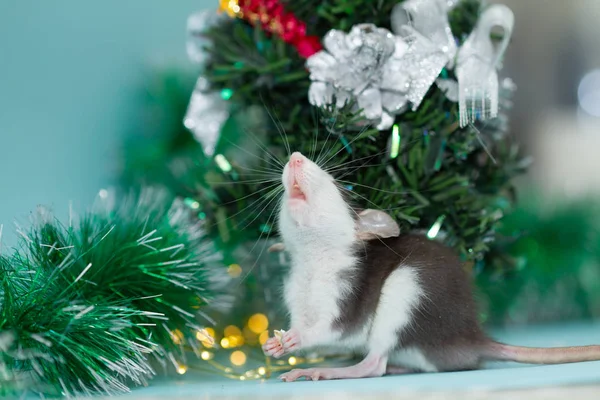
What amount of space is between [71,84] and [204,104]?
0.57m

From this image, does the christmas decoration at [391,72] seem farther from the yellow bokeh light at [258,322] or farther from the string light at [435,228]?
the yellow bokeh light at [258,322]

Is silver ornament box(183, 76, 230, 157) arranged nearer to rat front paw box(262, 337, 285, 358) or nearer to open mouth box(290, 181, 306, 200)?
open mouth box(290, 181, 306, 200)

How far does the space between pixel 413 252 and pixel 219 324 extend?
1.60 ft

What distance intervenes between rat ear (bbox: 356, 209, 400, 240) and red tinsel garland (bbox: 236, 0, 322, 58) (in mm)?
347

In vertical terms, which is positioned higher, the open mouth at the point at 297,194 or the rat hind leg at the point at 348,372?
the open mouth at the point at 297,194

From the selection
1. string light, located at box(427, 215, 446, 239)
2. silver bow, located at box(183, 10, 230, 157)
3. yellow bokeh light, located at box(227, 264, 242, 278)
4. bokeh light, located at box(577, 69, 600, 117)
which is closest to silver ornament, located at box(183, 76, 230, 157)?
silver bow, located at box(183, 10, 230, 157)

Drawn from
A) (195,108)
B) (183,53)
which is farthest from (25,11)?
(195,108)

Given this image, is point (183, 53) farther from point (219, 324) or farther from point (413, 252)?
point (413, 252)

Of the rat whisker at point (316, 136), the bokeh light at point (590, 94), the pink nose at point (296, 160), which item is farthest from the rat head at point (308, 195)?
the bokeh light at point (590, 94)

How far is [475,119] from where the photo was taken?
3.71 ft

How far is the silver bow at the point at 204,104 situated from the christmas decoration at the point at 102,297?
14cm

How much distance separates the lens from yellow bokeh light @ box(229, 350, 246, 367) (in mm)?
1199

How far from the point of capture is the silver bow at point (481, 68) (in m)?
1.10

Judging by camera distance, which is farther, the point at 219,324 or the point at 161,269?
the point at 219,324
